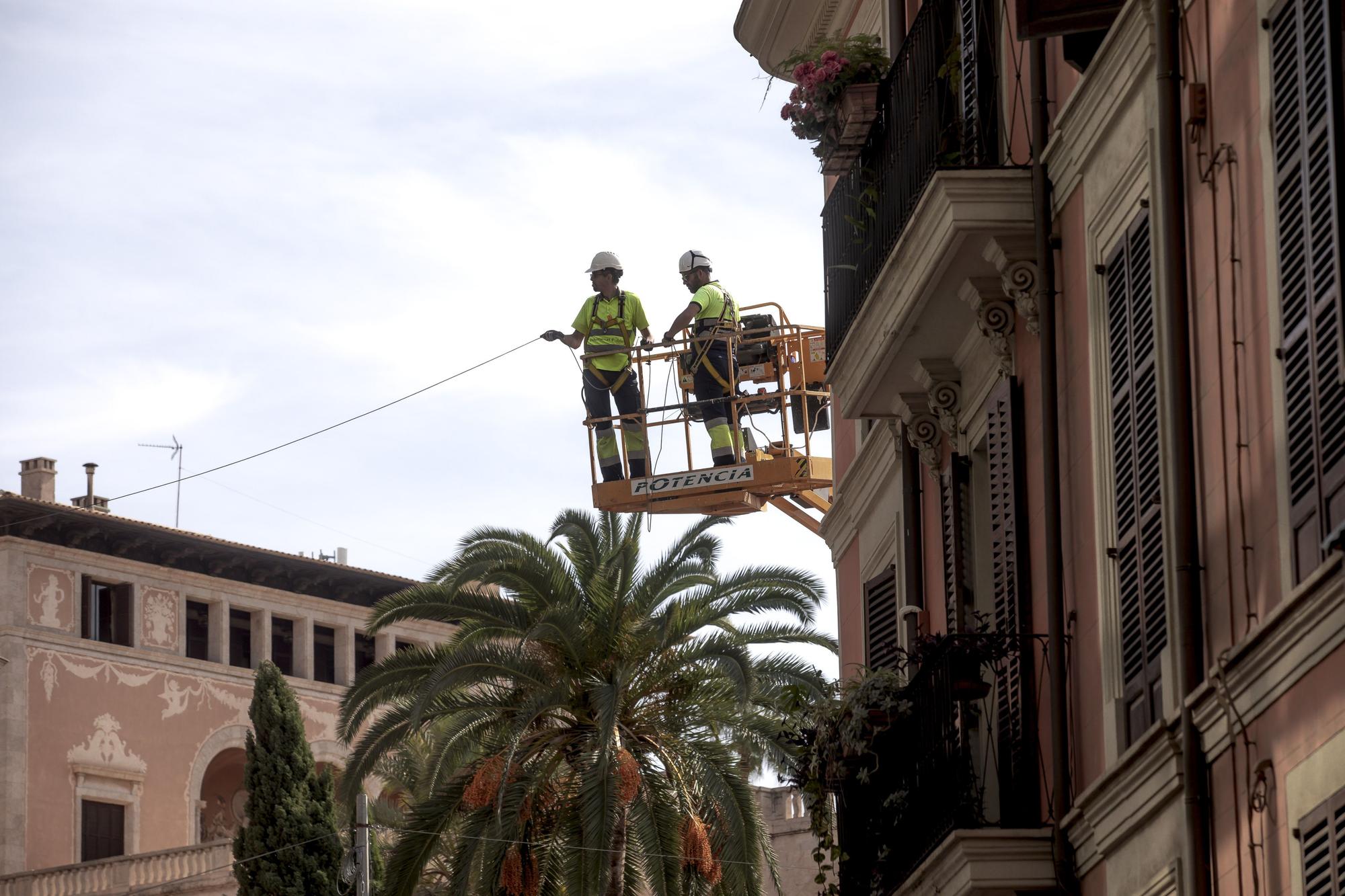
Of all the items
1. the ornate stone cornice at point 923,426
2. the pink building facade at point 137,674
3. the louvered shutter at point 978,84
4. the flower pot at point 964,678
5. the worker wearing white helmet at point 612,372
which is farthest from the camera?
the pink building facade at point 137,674

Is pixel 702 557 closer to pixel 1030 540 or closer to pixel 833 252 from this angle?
pixel 833 252

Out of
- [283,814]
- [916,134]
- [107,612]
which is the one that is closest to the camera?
[916,134]

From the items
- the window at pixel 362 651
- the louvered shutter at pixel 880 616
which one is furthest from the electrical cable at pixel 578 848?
the window at pixel 362 651

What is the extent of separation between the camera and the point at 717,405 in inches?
1118

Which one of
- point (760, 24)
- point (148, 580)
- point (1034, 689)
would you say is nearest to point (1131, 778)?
point (1034, 689)

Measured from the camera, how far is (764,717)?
27.9 metres

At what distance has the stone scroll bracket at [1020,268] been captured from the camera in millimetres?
12516

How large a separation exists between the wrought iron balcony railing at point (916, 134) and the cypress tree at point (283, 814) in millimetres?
34407

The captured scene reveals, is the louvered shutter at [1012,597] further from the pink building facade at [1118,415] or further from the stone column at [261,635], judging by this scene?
the stone column at [261,635]

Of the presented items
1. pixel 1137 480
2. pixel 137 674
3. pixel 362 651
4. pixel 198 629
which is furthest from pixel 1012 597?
pixel 362 651

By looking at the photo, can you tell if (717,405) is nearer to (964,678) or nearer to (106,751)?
(964,678)

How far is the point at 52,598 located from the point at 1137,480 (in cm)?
5111

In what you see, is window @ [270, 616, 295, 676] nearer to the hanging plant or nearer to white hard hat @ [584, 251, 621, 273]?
white hard hat @ [584, 251, 621, 273]

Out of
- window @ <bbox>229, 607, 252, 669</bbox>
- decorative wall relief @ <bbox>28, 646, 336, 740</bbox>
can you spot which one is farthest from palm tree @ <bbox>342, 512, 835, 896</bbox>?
window @ <bbox>229, 607, 252, 669</bbox>
